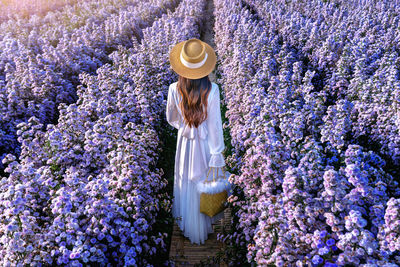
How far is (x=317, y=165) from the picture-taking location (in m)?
2.98

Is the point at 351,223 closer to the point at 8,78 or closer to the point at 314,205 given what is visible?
the point at 314,205

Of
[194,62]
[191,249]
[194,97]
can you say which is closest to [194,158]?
[194,97]

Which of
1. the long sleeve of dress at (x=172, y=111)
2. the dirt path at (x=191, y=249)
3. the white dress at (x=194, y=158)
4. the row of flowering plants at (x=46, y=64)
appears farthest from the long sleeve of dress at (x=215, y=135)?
the row of flowering plants at (x=46, y=64)

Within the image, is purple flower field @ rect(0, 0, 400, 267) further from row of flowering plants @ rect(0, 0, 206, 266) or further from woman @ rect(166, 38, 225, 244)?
woman @ rect(166, 38, 225, 244)

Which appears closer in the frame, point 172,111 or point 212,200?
point 212,200

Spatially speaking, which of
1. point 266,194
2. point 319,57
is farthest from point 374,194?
point 319,57

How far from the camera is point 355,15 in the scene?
10.2 meters

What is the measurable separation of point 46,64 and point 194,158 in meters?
5.59

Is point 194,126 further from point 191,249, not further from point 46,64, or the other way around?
point 46,64

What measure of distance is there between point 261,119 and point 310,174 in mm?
1284

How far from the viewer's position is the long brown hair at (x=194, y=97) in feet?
10.6

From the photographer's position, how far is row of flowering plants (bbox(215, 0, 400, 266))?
2295 mm

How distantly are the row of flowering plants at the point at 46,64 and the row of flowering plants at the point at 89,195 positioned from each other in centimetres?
136

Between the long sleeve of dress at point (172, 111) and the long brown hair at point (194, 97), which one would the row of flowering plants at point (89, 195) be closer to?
the long sleeve of dress at point (172, 111)
